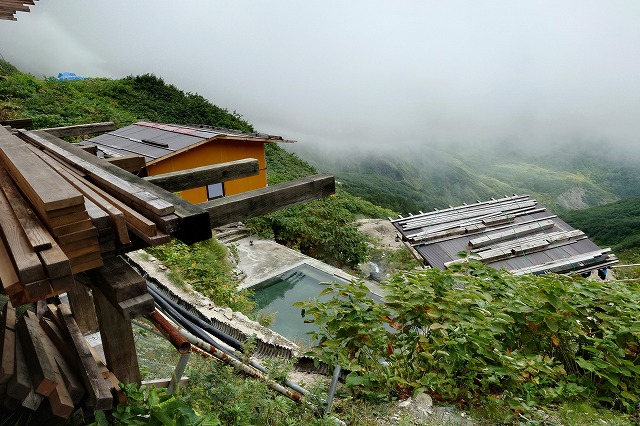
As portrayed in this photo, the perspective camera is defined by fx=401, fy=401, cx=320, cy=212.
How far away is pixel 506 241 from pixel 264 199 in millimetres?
10757

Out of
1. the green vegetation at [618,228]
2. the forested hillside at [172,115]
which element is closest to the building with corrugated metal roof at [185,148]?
the forested hillside at [172,115]

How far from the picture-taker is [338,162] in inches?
5625

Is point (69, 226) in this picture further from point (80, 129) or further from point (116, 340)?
point (80, 129)

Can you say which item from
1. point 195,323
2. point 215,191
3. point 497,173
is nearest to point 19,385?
point 195,323

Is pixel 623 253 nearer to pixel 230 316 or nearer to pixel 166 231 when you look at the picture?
pixel 230 316

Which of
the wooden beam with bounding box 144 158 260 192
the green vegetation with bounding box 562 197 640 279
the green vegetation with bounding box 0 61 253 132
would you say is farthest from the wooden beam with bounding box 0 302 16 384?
the green vegetation with bounding box 562 197 640 279

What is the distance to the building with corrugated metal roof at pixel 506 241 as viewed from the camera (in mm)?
10697

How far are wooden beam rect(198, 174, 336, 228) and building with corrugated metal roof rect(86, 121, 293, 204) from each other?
38.7 ft

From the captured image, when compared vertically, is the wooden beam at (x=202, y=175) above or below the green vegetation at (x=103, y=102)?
above

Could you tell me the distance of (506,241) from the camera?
11484 mm

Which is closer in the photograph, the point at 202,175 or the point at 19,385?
the point at 19,385

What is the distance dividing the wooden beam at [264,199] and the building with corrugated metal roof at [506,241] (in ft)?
25.9

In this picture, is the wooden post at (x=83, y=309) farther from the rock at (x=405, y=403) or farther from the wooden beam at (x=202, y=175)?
the rock at (x=405, y=403)

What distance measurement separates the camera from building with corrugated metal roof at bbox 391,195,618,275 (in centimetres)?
1070
